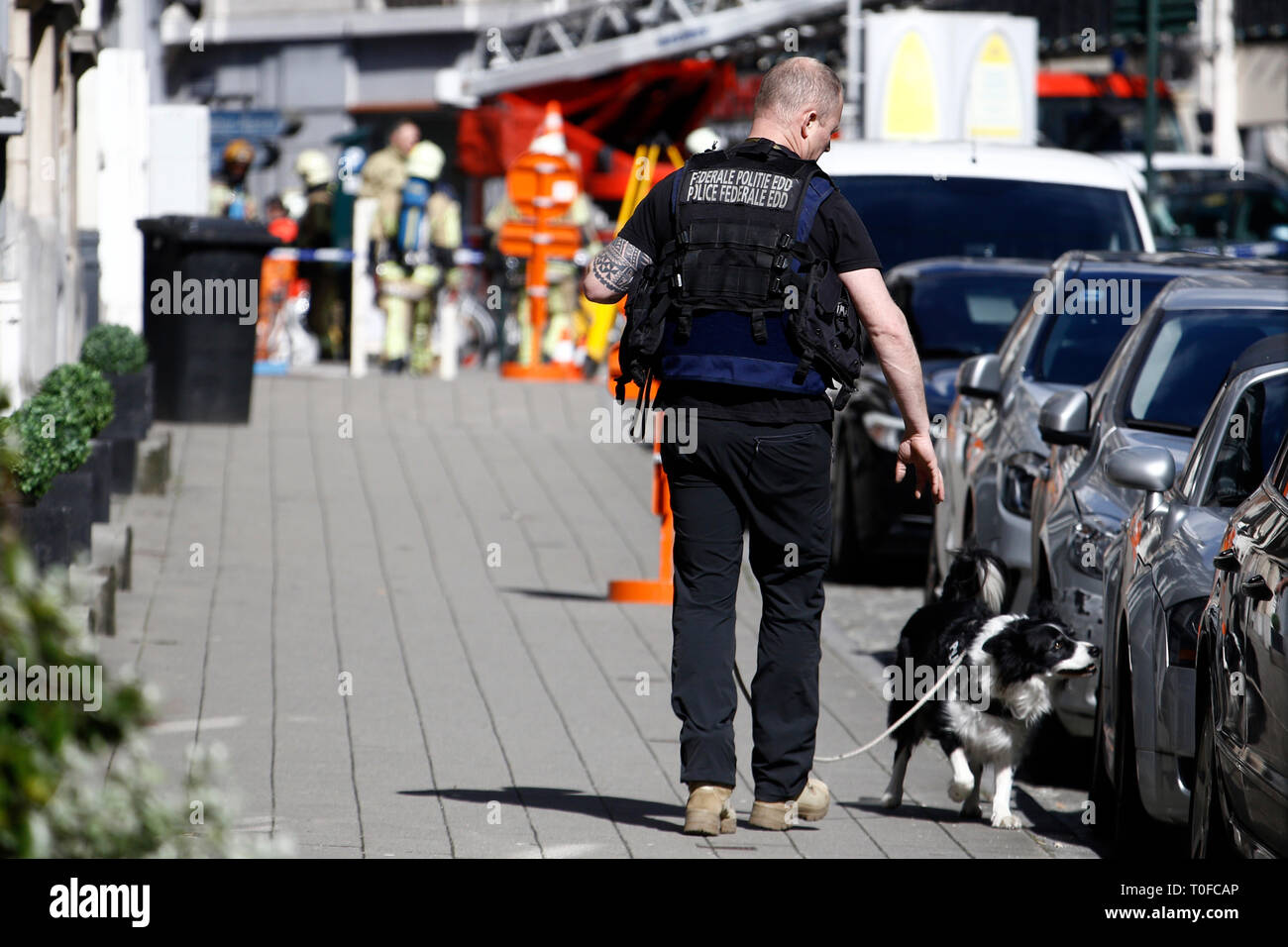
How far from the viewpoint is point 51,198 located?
12.9 metres

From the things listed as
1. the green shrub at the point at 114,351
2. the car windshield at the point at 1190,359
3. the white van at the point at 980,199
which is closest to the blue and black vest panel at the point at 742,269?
the car windshield at the point at 1190,359

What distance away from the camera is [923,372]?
39.1ft

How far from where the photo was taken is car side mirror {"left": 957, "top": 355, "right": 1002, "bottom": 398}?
9.70 meters

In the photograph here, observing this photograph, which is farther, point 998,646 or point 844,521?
point 844,521

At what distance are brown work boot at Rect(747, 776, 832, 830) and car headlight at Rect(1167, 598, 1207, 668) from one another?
1.07 meters

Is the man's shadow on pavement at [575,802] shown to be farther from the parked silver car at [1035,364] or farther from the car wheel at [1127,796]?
the parked silver car at [1035,364]

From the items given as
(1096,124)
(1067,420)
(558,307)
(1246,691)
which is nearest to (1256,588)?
(1246,691)

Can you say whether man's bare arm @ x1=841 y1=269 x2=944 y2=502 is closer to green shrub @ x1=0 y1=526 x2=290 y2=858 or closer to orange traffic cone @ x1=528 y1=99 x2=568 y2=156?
green shrub @ x1=0 y1=526 x2=290 y2=858

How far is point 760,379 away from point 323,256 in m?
17.5

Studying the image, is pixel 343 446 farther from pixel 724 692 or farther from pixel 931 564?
pixel 724 692

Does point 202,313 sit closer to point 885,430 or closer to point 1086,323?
point 885,430

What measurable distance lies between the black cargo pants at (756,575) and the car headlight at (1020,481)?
2.95m

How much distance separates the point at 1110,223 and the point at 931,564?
137 inches
